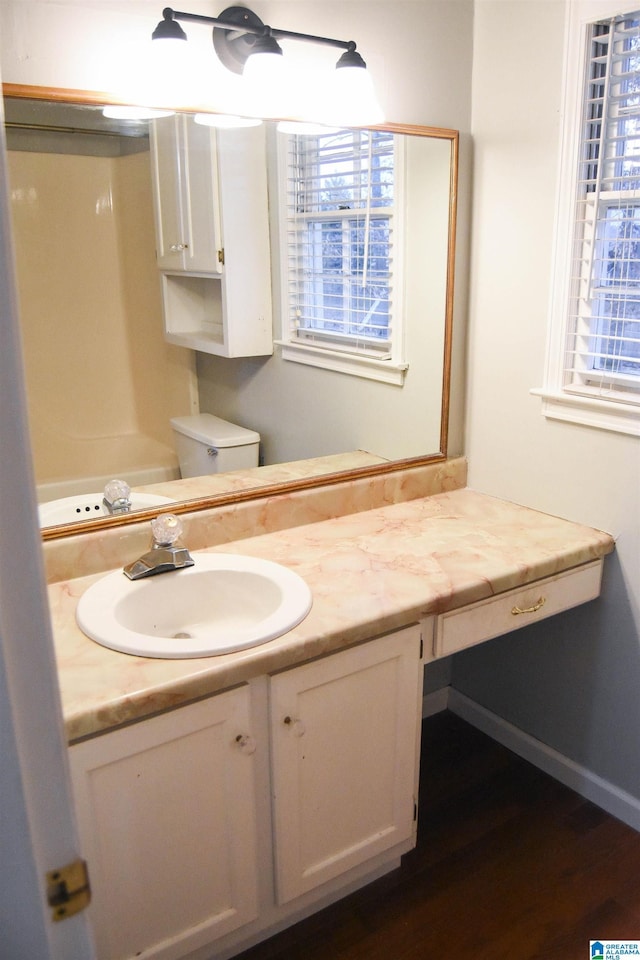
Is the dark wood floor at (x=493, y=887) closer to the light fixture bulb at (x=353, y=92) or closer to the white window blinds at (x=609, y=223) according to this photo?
the white window blinds at (x=609, y=223)

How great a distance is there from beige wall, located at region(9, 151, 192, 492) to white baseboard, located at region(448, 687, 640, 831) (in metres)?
1.36

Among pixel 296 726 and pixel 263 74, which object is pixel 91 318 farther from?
pixel 296 726

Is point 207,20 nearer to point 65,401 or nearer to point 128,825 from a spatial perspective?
point 65,401

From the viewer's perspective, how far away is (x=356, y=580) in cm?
172

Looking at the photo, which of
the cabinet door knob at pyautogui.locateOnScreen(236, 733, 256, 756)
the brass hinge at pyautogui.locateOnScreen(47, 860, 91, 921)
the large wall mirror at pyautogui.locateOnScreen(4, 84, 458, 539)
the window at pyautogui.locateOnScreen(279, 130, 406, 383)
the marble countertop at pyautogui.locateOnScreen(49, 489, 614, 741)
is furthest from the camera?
the window at pyautogui.locateOnScreen(279, 130, 406, 383)

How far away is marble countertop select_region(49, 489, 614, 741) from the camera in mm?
1312

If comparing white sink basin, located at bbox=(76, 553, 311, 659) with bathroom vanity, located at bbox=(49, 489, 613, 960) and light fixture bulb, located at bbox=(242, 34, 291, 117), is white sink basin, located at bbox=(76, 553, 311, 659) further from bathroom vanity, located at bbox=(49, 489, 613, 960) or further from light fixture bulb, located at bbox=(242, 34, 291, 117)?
light fixture bulb, located at bbox=(242, 34, 291, 117)

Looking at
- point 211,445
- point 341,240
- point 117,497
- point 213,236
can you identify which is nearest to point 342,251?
point 341,240

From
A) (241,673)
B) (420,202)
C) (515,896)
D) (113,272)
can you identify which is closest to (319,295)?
(420,202)

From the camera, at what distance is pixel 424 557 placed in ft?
6.10

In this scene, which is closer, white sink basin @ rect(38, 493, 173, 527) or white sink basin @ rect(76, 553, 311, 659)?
white sink basin @ rect(76, 553, 311, 659)

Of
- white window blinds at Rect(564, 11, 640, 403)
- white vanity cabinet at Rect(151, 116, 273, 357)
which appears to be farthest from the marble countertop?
white vanity cabinet at Rect(151, 116, 273, 357)

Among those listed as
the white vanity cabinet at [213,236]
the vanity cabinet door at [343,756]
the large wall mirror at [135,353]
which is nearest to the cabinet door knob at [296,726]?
the vanity cabinet door at [343,756]

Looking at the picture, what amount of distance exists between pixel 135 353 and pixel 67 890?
4.40ft
